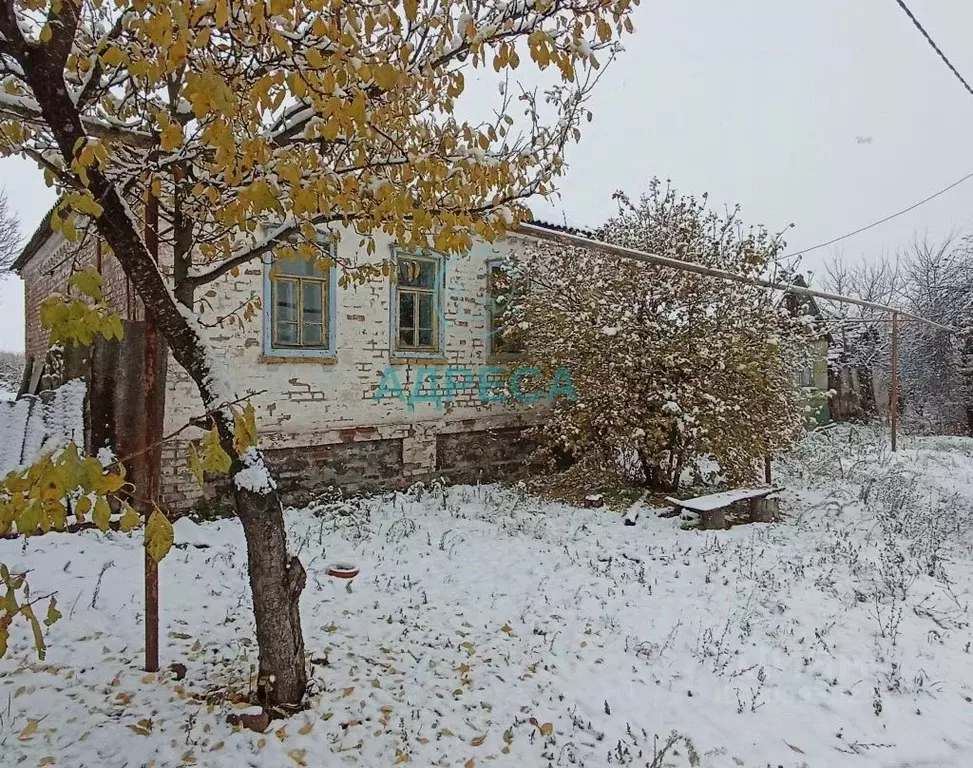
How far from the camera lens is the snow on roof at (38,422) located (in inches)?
241

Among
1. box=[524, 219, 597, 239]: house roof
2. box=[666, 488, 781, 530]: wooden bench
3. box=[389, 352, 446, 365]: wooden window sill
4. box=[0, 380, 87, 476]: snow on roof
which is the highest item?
box=[524, 219, 597, 239]: house roof

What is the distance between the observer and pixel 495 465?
32.3 ft

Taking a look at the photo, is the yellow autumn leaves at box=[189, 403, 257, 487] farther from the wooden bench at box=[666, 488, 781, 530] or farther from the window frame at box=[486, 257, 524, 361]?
the window frame at box=[486, 257, 524, 361]

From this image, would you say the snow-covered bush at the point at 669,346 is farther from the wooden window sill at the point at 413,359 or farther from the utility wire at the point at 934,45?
the utility wire at the point at 934,45

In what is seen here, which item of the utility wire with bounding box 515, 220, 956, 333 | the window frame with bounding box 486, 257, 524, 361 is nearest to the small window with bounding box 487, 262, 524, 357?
the window frame with bounding box 486, 257, 524, 361

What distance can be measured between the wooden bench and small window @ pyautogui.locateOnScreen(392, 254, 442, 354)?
13.1 feet

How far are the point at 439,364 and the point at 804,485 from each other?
236 inches

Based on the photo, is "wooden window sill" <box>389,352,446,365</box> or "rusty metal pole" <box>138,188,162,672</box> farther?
"wooden window sill" <box>389,352,446,365</box>

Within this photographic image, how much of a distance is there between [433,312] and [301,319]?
6.72 feet

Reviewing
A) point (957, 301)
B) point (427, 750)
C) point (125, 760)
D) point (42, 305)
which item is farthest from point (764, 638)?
point (957, 301)

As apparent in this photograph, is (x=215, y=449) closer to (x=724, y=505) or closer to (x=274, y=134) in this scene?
(x=274, y=134)

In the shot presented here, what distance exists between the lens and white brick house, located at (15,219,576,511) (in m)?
7.04

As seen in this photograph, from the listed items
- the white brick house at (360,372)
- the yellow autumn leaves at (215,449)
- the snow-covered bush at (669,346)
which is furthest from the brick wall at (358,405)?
the yellow autumn leaves at (215,449)

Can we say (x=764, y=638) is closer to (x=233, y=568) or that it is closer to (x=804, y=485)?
(x=233, y=568)
